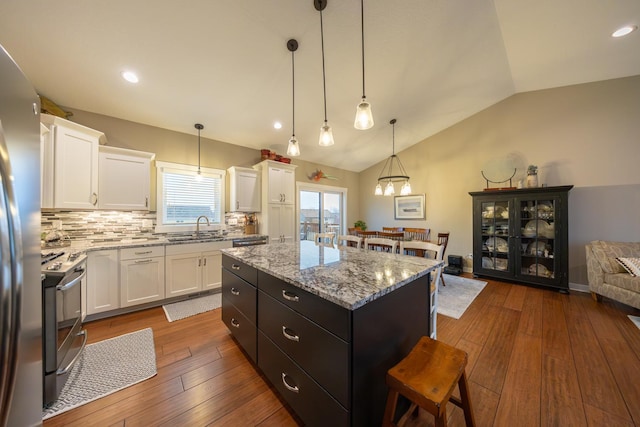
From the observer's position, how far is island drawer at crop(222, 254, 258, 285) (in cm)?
169

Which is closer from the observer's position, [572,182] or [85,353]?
[85,353]

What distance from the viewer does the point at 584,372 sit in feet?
5.59

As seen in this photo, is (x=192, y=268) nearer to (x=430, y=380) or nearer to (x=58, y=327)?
(x=58, y=327)

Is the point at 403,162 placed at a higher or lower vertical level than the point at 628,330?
higher

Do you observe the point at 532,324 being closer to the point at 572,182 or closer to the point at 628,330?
the point at 628,330

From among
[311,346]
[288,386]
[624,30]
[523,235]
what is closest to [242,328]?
[288,386]

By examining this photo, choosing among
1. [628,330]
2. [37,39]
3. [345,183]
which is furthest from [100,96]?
[628,330]

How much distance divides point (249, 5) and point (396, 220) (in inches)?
195

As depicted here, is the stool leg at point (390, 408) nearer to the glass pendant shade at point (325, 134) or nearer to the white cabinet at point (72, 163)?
the glass pendant shade at point (325, 134)

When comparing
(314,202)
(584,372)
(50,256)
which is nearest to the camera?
(584,372)

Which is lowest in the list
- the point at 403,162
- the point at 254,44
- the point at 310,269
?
the point at 310,269

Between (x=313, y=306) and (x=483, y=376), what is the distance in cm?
162

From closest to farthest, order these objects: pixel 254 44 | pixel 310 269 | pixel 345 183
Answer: pixel 310 269, pixel 254 44, pixel 345 183

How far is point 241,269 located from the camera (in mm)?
1873
